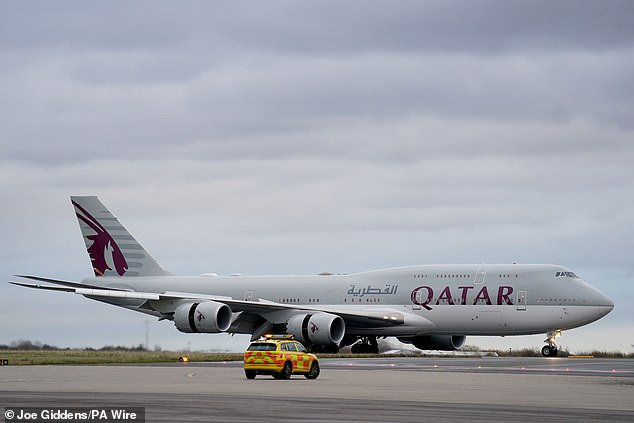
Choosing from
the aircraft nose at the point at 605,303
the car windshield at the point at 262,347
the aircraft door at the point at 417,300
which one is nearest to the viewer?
the car windshield at the point at 262,347

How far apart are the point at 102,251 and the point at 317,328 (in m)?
23.3

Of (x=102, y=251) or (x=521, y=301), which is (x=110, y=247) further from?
(x=521, y=301)

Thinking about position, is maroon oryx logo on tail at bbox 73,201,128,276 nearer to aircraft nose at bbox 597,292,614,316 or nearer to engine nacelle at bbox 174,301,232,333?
engine nacelle at bbox 174,301,232,333

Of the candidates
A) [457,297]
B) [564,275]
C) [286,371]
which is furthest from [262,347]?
[564,275]

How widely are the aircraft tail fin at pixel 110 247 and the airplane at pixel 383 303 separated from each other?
6.38 feet

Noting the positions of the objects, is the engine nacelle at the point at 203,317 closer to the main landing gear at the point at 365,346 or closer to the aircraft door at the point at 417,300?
the aircraft door at the point at 417,300

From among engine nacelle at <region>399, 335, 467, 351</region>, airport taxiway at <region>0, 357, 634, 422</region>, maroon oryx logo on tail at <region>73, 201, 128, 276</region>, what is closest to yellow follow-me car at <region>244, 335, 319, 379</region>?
airport taxiway at <region>0, 357, 634, 422</region>

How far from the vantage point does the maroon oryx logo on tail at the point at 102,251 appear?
3140 inches

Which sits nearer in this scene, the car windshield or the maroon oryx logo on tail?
the car windshield

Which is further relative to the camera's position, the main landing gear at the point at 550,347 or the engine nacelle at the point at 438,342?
the engine nacelle at the point at 438,342

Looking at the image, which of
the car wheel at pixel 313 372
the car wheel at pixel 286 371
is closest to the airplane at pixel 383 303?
the car wheel at pixel 313 372

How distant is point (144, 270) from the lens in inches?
3145

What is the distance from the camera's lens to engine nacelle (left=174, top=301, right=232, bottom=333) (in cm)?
6328

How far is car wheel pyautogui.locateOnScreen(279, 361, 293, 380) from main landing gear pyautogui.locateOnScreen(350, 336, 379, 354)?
114ft
